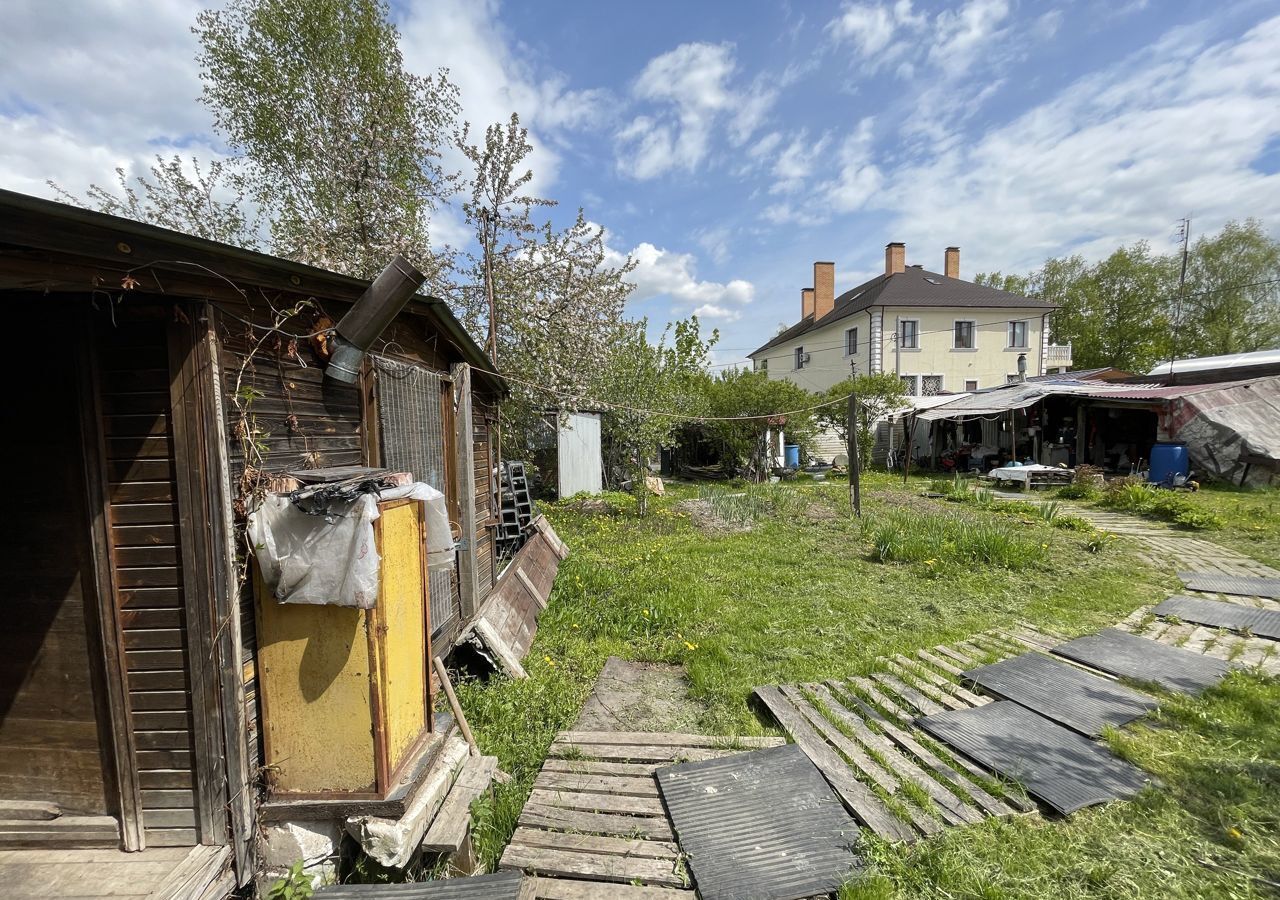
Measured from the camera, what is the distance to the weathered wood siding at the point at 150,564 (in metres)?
2.27

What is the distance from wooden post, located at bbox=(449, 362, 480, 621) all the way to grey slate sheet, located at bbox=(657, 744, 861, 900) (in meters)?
2.78

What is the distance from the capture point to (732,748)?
3533 mm

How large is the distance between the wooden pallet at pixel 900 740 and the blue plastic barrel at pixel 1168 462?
12.0 m

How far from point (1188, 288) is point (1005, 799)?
132 ft

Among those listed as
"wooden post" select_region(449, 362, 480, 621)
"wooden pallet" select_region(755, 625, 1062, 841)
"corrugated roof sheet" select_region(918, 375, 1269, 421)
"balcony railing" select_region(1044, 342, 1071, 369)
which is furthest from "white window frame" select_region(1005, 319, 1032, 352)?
"wooden post" select_region(449, 362, 480, 621)

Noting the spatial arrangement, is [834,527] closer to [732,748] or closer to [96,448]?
[732,748]

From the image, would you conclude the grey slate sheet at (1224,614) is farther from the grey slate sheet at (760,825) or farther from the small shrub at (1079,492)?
the small shrub at (1079,492)

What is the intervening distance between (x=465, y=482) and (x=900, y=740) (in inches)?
171

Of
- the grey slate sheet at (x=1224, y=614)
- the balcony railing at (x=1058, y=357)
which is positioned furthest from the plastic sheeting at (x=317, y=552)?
the balcony railing at (x=1058, y=357)

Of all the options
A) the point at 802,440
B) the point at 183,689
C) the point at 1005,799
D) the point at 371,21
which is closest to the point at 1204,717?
the point at 1005,799

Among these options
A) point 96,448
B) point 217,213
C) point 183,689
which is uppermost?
point 217,213

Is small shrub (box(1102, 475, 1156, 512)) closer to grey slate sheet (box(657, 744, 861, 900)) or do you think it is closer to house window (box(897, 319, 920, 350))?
grey slate sheet (box(657, 744, 861, 900))

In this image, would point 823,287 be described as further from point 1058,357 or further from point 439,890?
point 439,890

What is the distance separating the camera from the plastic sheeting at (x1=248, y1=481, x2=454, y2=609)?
7.86 feet
